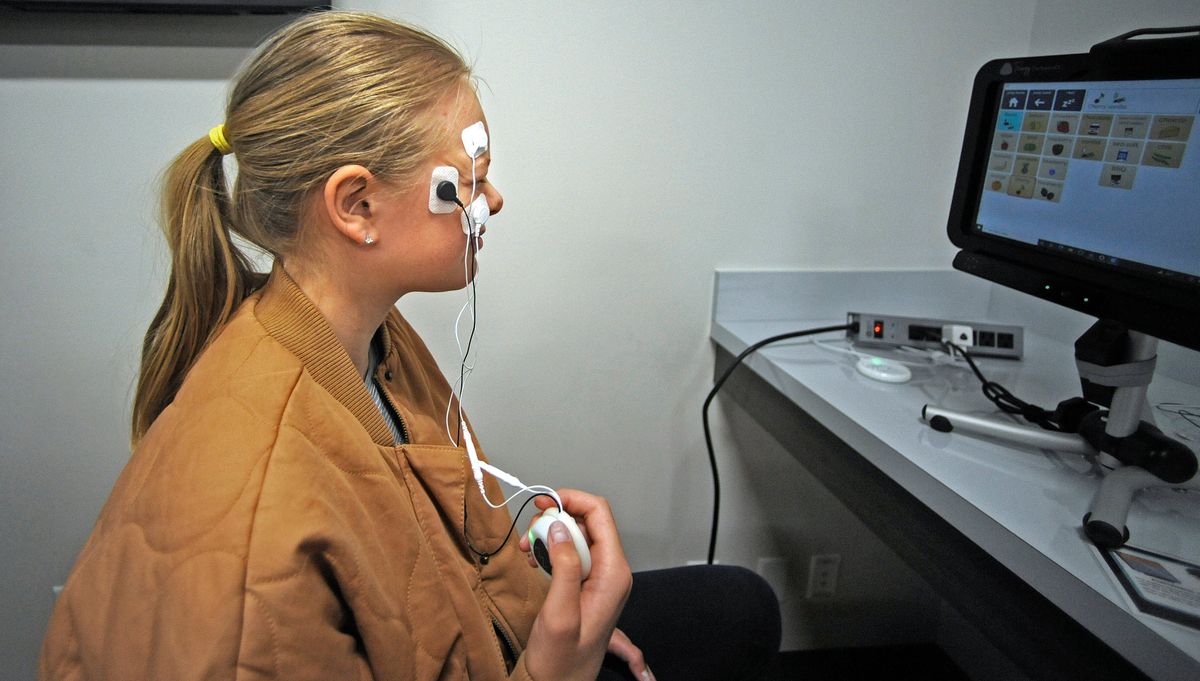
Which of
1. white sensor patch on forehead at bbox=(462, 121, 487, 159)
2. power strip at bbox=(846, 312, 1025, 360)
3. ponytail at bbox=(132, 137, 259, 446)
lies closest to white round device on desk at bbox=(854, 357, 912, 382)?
power strip at bbox=(846, 312, 1025, 360)

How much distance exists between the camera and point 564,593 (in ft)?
2.43

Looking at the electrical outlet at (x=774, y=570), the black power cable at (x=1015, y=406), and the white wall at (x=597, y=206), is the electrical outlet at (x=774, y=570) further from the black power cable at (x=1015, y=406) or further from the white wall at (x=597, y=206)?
the black power cable at (x=1015, y=406)

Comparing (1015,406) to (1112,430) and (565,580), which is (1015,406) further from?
(565,580)

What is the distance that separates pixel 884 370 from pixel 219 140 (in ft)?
3.19

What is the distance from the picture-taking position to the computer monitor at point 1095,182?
0.79 m

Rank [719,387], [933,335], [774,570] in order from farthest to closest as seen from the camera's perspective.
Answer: [774,570] → [719,387] → [933,335]

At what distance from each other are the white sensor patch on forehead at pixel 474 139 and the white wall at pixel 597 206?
496 millimetres

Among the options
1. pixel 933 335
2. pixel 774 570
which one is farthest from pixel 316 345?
pixel 774 570

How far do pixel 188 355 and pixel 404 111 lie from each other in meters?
0.36

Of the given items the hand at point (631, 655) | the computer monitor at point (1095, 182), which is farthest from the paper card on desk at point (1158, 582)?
the hand at point (631, 655)

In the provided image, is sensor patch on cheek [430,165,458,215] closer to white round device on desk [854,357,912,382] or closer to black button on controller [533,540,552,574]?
black button on controller [533,540,552,574]

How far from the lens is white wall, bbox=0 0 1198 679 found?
1.19 m

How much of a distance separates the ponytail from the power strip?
3.36ft

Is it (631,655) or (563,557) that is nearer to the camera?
(563,557)
